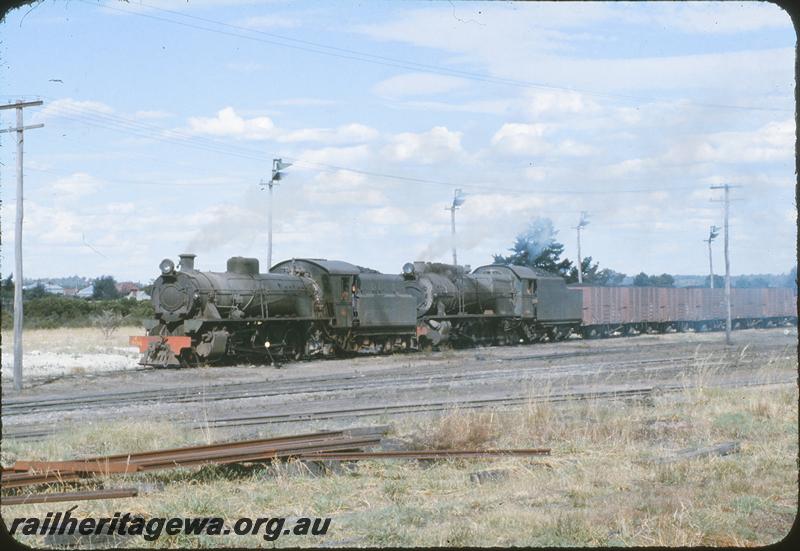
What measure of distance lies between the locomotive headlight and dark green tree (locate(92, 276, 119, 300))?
1269 inches

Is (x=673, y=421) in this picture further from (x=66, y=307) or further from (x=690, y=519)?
(x=66, y=307)

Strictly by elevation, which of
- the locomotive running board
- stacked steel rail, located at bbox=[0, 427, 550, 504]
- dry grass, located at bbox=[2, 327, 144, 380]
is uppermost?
the locomotive running board

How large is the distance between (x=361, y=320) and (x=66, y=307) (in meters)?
28.4

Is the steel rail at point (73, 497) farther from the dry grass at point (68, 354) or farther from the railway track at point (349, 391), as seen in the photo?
the dry grass at point (68, 354)

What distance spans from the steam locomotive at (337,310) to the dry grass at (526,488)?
11768 mm

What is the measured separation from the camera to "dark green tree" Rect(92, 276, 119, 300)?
5433 cm

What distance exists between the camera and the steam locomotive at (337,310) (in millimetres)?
23141

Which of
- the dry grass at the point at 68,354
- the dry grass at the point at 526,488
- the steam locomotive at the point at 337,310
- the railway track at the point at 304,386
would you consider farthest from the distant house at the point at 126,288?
the dry grass at the point at 526,488

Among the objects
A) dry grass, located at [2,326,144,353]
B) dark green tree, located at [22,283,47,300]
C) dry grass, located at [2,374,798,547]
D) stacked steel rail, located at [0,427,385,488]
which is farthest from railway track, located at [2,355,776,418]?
dark green tree, located at [22,283,47,300]

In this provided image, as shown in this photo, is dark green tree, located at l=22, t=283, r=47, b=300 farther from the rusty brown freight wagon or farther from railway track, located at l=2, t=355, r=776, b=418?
railway track, located at l=2, t=355, r=776, b=418

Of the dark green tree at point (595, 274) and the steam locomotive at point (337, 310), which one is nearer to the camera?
the steam locomotive at point (337, 310)

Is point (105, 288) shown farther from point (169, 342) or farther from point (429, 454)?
point (429, 454)

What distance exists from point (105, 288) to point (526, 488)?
5188 cm

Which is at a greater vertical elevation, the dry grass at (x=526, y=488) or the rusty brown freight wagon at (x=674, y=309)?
the rusty brown freight wagon at (x=674, y=309)
